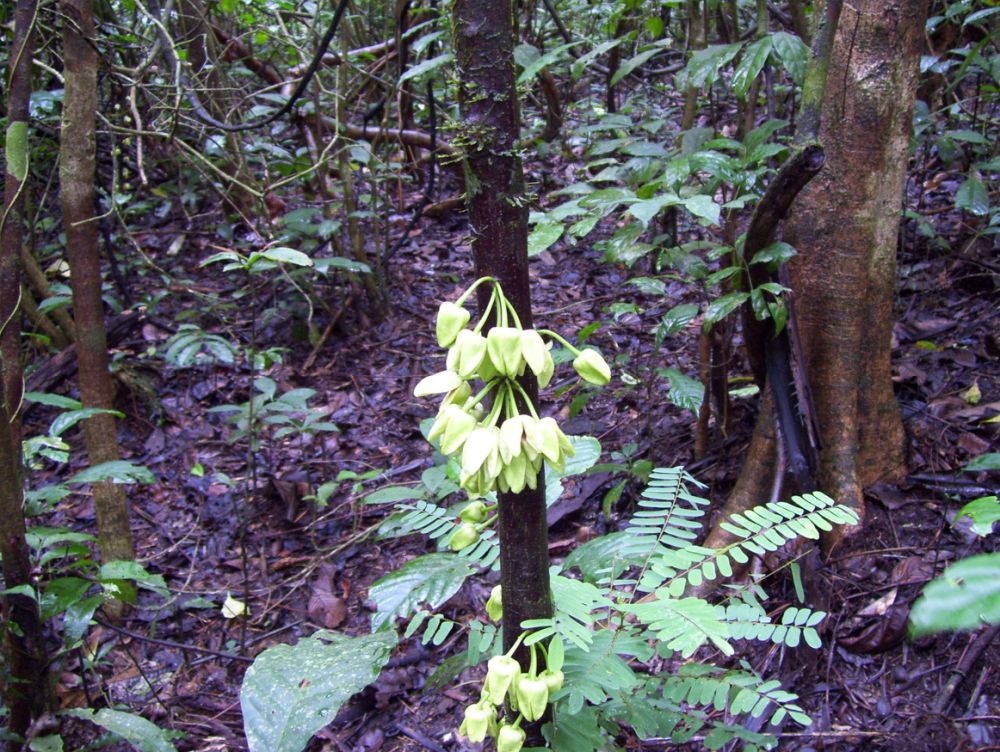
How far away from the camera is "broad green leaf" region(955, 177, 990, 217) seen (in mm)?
3670

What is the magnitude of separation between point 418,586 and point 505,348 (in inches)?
35.9

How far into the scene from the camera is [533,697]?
1199 millimetres

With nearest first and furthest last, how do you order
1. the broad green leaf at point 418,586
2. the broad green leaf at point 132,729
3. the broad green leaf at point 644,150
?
the broad green leaf at point 418,586, the broad green leaf at point 132,729, the broad green leaf at point 644,150

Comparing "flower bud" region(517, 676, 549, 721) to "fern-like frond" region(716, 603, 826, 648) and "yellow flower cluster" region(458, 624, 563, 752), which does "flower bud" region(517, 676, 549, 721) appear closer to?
"yellow flower cluster" region(458, 624, 563, 752)

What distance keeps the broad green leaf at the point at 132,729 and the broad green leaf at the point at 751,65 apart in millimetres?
2830

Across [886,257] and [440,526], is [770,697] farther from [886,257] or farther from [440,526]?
[886,257]

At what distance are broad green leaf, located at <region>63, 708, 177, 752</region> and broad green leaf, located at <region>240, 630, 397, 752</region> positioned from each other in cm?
49

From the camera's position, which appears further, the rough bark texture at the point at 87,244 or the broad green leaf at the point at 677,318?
the broad green leaf at the point at 677,318

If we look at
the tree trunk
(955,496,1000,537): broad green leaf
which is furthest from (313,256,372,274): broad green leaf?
(955,496,1000,537): broad green leaf

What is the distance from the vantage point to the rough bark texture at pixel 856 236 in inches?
94.8

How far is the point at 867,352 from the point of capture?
8.46 ft

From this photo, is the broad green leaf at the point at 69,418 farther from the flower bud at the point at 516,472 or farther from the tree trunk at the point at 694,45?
the tree trunk at the point at 694,45

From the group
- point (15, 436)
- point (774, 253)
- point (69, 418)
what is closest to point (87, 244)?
point (69, 418)

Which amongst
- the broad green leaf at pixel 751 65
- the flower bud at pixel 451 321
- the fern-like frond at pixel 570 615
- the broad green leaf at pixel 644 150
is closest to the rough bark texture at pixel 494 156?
the flower bud at pixel 451 321
